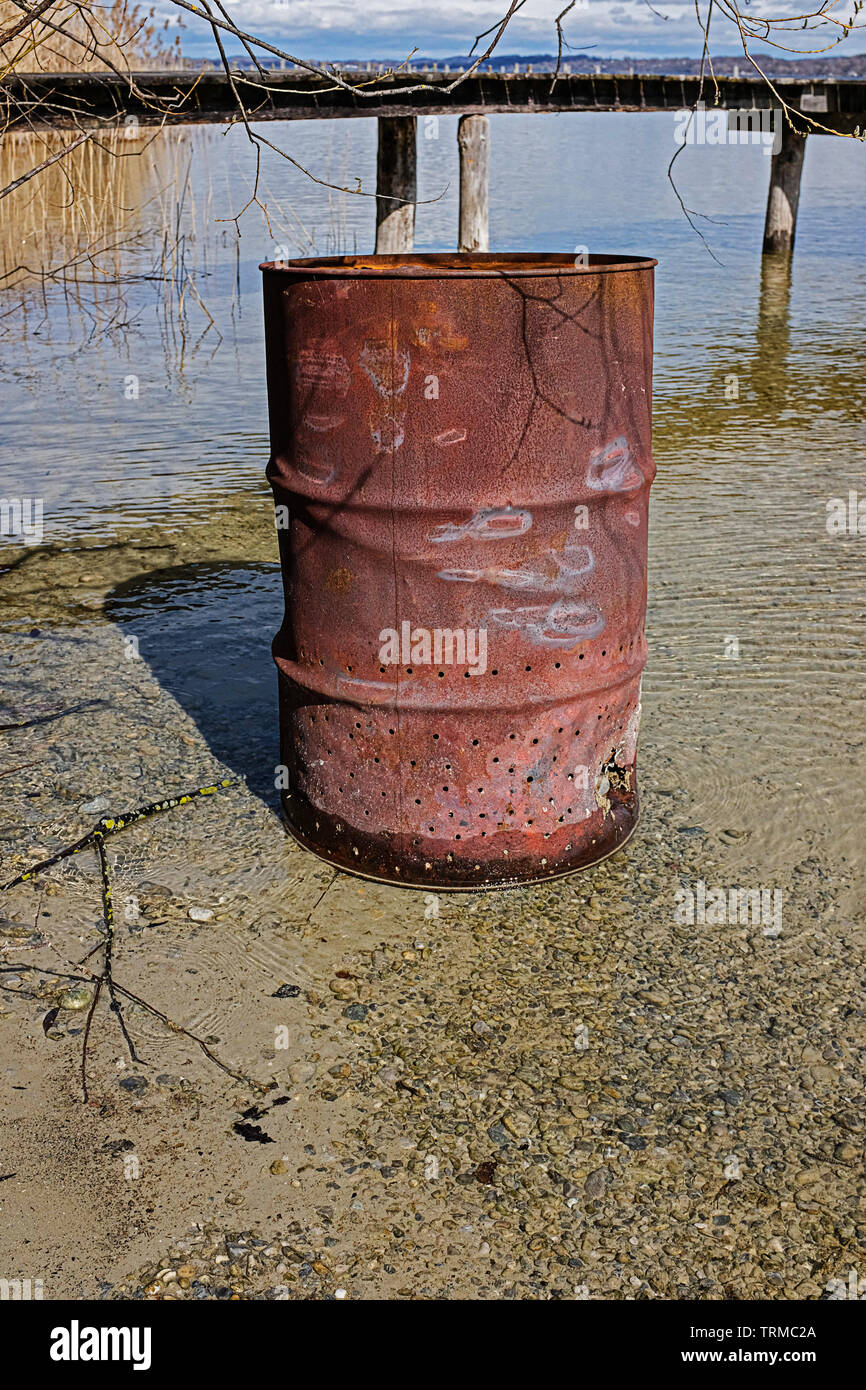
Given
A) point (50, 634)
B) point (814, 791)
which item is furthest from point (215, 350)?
point (814, 791)

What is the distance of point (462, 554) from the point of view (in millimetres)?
2963

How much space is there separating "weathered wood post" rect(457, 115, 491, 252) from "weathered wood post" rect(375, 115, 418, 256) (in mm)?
477

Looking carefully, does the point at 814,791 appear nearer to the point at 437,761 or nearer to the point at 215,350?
the point at 437,761

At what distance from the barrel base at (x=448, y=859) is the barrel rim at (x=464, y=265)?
1409 mm

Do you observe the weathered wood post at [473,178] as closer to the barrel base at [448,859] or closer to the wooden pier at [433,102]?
the wooden pier at [433,102]

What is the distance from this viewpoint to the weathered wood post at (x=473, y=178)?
37.0 ft

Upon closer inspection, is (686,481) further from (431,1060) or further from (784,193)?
(784,193)

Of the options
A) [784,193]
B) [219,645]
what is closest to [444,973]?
[219,645]

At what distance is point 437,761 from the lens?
3143 millimetres

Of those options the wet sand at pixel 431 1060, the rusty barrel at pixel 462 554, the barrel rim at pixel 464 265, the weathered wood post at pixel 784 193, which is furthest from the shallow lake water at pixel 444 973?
the weathered wood post at pixel 784 193

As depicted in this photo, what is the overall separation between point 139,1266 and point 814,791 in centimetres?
242

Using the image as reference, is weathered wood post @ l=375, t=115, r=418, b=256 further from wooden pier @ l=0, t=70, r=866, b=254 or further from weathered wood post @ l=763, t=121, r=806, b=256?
weathered wood post @ l=763, t=121, r=806, b=256

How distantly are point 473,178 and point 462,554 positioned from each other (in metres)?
9.55

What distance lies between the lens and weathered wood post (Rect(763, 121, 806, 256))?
14.9 m
